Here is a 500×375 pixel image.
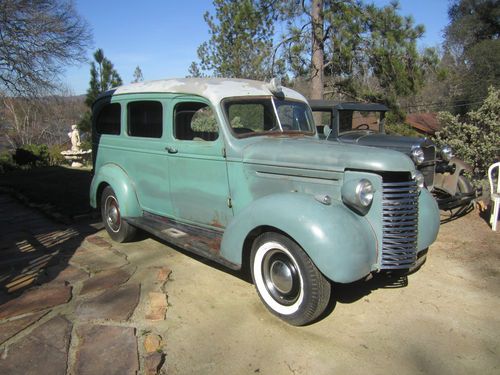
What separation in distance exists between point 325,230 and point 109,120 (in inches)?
145

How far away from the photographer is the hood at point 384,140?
6668mm

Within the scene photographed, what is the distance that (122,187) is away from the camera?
493 cm

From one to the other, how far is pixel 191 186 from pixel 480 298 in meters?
2.90

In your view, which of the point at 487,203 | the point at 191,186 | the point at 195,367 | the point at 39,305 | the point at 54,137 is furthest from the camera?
the point at 54,137

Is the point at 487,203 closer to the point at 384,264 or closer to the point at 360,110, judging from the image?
the point at 360,110

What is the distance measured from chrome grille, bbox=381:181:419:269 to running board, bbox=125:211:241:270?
1.22 m

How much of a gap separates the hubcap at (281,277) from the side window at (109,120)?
9.55 feet

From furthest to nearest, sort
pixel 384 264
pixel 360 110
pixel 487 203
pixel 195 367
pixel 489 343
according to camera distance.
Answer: pixel 360 110 < pixel 487 203 < pixel 384 264 < pixel 489 343 < pixel 195 367

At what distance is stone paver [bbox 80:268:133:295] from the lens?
12.4 feet

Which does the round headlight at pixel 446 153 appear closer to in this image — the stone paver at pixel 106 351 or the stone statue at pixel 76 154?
the stone paver at pixel 106 351

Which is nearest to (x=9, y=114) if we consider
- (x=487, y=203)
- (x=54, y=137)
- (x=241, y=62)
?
(x=54, y=137)

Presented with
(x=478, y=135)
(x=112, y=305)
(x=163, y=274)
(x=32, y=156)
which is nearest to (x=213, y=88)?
(x=163, y=274)

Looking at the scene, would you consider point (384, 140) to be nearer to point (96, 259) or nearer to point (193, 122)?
point (193, 122)

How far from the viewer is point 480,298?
3596 mm
